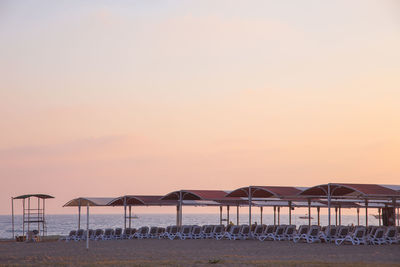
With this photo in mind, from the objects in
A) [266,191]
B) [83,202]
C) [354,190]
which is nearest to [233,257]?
[354,190]

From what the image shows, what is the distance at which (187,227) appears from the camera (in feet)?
99.6

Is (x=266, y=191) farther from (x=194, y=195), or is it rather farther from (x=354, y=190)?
(x=354, y=190)

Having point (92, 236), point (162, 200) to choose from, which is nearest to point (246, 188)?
point (162, 200)

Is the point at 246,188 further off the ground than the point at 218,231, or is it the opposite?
the point at 246,188

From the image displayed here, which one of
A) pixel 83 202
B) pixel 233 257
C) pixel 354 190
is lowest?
pixel 233 257

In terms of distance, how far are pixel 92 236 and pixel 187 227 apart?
15.5ft

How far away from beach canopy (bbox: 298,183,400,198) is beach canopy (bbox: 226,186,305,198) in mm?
1704

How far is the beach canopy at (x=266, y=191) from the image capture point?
27734mm

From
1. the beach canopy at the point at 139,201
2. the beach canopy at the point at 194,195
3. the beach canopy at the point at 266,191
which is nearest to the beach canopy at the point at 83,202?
the beach canopy at the point at 139,201

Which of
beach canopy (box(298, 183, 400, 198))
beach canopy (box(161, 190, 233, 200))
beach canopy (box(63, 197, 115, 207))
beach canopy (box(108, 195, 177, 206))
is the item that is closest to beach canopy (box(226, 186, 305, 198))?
beach canopy (box(161, 190, 233, 200))

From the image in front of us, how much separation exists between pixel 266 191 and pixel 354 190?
5.05 meters

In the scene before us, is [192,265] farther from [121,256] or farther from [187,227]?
[187,227]

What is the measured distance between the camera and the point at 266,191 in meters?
28.7

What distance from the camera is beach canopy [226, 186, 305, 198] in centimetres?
2773
